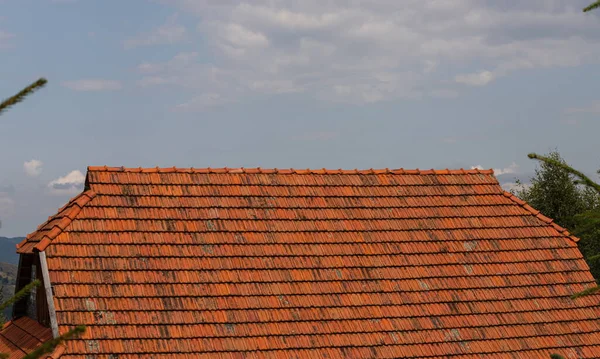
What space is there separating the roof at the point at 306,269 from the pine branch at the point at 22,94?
347 inches

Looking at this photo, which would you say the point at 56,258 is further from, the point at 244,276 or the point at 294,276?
the point at 294,276

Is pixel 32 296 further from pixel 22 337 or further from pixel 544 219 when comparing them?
pixel 544 219

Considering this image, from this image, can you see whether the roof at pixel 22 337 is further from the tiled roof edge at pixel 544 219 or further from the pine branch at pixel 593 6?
the tiled roof edge at pixel 544 219

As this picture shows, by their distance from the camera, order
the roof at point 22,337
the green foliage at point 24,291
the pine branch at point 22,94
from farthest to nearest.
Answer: the roof at point 22,337 < the green foliage at point 24,291 < the pine branch at point 22,94

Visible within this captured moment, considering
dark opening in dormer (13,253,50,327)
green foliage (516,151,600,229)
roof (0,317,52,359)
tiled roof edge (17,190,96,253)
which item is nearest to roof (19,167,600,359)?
tiled roof edge (17,190,96,253)

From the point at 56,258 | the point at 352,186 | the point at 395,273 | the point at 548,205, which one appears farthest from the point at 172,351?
the point at 548,205

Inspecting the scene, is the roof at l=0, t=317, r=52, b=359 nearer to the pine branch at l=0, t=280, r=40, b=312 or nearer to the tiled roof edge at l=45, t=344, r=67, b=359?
the tiled roof edge at l=45, t=344, r=67, b=359

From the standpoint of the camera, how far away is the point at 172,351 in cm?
1416

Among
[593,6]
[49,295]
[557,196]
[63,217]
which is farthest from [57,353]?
[557,196]

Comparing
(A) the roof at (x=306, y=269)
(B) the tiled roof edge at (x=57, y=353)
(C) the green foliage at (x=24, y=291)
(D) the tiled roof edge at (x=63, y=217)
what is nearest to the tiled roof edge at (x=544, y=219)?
(A) the roof at (x=306, y=269)

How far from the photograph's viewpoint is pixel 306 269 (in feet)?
53.4

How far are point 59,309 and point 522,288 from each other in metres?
9.80

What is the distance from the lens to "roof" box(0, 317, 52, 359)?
15148mm

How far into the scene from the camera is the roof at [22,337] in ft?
49.7
